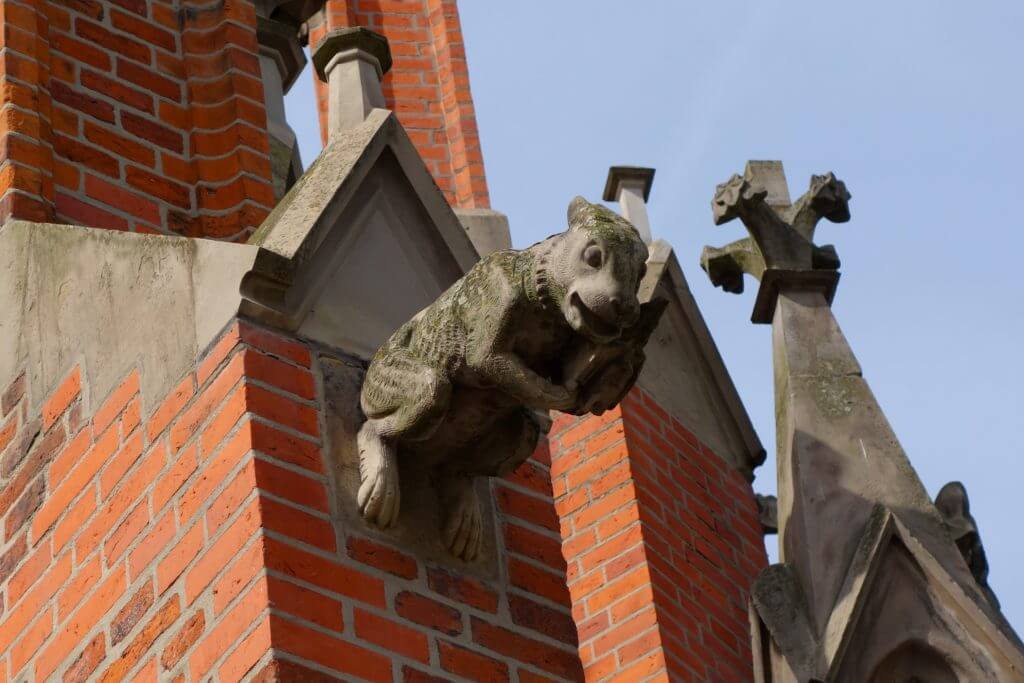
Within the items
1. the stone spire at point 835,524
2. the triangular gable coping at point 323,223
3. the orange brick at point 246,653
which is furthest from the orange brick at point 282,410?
the stone spire at point 835,524

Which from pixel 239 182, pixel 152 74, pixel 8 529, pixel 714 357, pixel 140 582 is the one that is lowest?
pixel 140 582

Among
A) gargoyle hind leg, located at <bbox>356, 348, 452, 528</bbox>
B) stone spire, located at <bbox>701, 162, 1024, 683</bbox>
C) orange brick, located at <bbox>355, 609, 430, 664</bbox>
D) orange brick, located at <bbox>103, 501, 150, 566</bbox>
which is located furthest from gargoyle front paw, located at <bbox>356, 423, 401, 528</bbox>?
stone spire, located at <bbox>701, 162, 1024, 683</bbox>

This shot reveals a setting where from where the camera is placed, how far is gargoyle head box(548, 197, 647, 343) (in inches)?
167

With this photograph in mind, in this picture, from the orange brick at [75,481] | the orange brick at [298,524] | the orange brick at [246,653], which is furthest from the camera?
the orange brick at [75,481]

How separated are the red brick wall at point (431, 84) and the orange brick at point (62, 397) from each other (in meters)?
Result: 4.61

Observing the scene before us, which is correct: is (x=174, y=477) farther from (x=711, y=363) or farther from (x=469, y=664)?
(x=711, y=363)

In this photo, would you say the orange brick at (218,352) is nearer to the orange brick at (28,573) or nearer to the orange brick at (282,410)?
the orange brick at (282,410)

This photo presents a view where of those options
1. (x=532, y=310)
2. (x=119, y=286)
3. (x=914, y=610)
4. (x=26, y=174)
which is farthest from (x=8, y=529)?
(x=914, y=610)

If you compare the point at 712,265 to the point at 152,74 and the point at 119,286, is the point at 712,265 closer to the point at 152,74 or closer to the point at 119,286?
the point at 152,74

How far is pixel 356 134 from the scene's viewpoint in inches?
209

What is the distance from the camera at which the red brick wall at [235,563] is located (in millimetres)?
4289

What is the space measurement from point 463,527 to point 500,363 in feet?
1.52

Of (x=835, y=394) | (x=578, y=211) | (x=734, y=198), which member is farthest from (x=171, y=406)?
(x=734, y=198)

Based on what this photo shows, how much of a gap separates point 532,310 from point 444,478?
54cm
